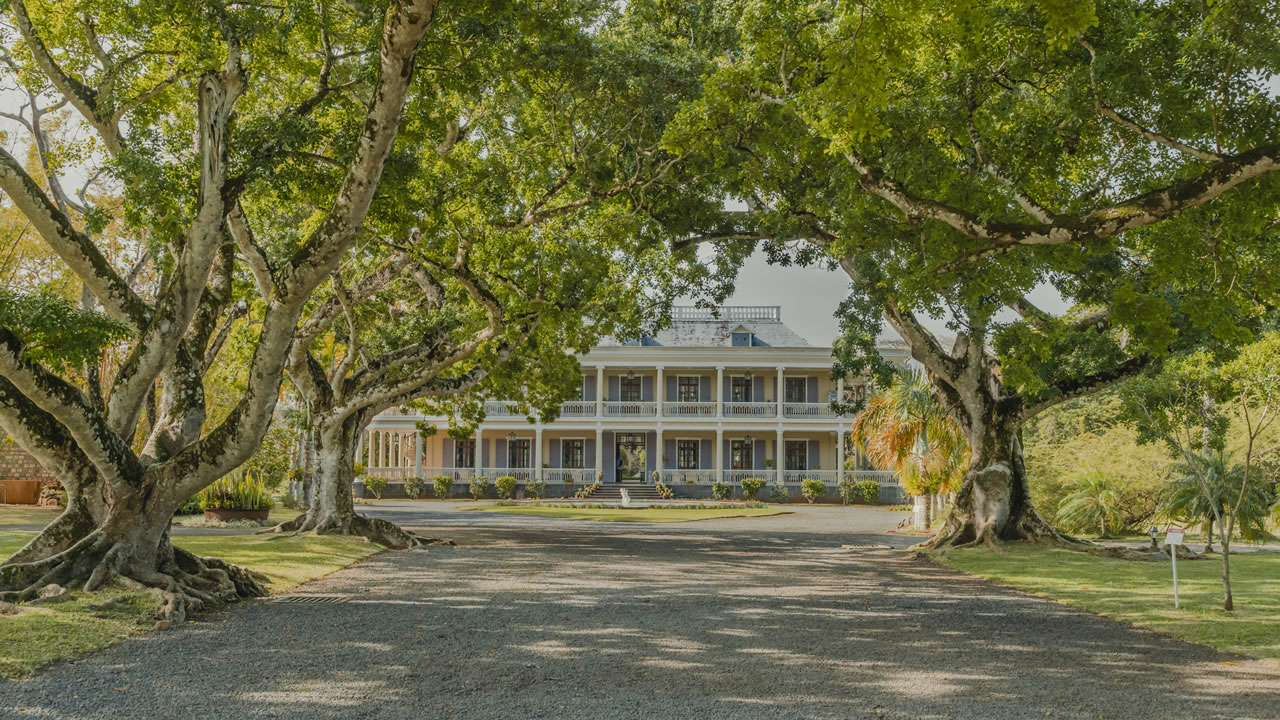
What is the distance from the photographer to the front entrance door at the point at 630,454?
149 ft

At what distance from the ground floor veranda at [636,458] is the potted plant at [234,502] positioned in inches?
676

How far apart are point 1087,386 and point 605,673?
13.8 metres

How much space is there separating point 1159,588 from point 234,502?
19703mm

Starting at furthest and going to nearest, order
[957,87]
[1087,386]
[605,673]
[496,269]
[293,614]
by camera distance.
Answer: [1087,386] → [496,269] → [957,87] → [293,614] → [605,673]

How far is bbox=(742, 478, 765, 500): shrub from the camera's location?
133 ft

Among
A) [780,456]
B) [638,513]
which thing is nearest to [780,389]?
[780,456]

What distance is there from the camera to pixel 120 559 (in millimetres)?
9227

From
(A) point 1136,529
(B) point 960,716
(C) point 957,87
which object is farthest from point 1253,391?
(A) point 1136,529

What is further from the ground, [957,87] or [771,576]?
[957,87]

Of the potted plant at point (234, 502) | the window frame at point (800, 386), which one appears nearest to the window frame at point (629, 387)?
the window frame at point (800, 386)

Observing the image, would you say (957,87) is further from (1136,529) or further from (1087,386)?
(1136,529)

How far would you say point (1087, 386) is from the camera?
1716 cm

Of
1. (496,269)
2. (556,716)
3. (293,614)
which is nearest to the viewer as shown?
(556,716)

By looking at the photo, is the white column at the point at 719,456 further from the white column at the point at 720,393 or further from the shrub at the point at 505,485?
the shrub at the point at 505,485
